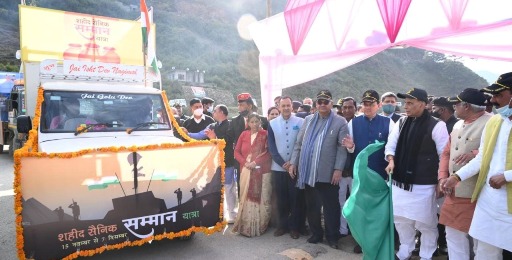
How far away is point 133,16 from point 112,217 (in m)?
68.5

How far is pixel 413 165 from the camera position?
3.56 metres

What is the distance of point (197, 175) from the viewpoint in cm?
388

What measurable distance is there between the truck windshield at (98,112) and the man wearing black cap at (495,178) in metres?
3.69

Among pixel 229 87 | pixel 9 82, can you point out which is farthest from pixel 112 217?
pixel 229 87

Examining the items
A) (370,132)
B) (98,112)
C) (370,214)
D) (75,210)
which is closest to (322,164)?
(370,132)

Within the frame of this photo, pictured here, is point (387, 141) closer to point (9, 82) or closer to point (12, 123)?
point (12, 123)

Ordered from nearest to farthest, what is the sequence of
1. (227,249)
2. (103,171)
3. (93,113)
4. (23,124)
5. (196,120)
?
1. (103,171)
2. (227,249)
3. (23,124)
4. (93,113)
5. (196,120)

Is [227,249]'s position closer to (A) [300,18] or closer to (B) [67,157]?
(B) [67,157]

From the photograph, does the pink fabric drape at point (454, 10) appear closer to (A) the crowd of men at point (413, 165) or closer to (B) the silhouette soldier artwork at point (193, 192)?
(A) the crowd of men at point (413, 165)

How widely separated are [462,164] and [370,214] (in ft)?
3.00

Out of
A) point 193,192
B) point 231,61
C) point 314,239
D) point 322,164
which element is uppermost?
point 231,61

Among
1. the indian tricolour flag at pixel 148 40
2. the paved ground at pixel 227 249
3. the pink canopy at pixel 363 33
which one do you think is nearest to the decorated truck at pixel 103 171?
the paved ground at pixel 227 249

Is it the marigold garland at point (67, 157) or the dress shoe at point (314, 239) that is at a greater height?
the marigold garland at point (67, 157)

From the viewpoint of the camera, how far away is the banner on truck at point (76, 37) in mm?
6023
